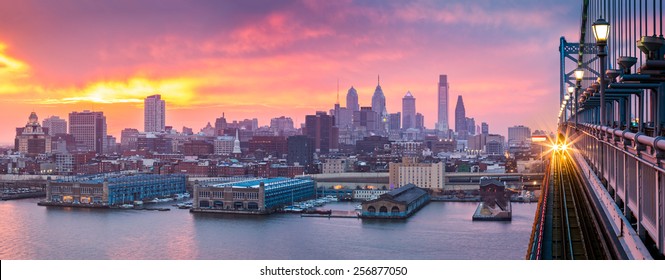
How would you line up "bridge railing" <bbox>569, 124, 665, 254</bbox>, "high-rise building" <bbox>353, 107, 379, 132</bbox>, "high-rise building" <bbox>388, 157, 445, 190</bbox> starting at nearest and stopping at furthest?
"bridge railing" <bbox>569, 124, 665, 254</bbox> → "high-rise building" <bbox>388, 157, 445, 190</bbox> → "high-rise building" <bbox>353, 107, 379, 132</bbox>

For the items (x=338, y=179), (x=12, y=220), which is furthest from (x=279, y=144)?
(x=12, y=220)

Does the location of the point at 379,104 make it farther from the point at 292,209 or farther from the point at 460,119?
the point at 292,209

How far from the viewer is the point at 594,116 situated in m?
4.40

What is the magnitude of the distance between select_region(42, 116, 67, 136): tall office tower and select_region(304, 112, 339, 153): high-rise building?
35.7ft

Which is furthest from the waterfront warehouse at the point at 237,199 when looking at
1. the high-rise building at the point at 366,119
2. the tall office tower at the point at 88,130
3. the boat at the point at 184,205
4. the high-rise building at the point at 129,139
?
the high-rise building at the point at 366,119

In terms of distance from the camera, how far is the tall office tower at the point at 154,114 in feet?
127

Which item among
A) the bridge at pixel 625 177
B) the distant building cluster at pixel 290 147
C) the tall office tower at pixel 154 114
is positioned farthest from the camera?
the tall office tower at pixel 154 114

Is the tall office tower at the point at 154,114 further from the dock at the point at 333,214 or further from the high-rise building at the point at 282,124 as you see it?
the dock at the point at 333,214

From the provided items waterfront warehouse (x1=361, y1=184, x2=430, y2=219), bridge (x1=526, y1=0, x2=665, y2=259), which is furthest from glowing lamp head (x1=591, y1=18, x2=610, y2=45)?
waterfront warehouse (x1=361, y1=184, x2=430, y2=219)

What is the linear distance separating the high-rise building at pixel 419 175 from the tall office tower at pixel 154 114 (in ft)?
75.7

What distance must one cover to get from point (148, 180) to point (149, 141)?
1919cm

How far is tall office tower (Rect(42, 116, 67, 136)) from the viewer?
95.7 feet

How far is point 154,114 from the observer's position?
38.9 m

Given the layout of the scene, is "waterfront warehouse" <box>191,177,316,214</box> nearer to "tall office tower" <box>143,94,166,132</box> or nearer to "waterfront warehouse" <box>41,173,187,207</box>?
"waterfront warehouse" <box>41,173,187,207</box>
